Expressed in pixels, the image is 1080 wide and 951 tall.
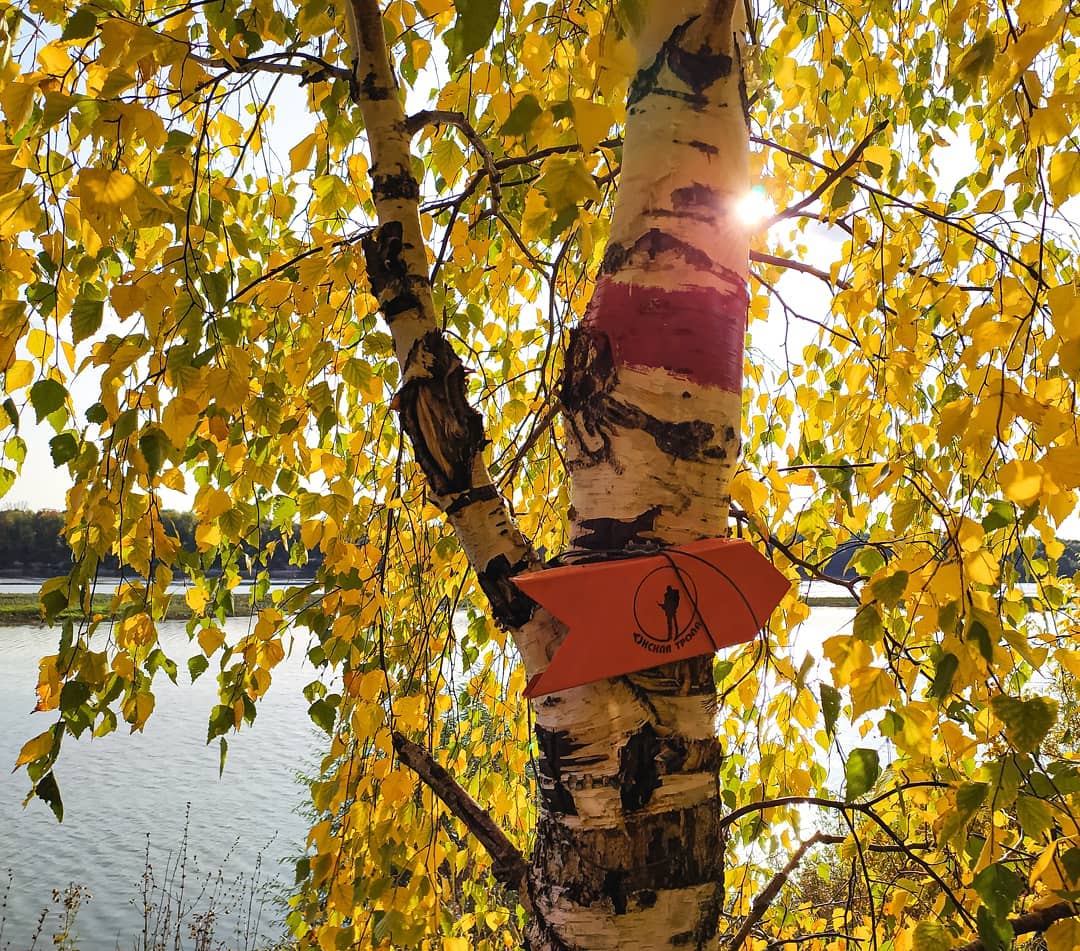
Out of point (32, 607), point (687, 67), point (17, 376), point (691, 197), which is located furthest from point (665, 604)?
point (32, 607)

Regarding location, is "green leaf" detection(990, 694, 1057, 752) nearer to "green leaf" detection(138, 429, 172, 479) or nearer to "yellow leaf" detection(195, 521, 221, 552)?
"green leaf" detection(138, 429, 172, 479)

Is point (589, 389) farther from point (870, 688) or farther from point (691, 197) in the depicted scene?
point (870, 688)

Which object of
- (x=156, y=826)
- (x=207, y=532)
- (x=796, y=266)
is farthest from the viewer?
(x=156, y=826)

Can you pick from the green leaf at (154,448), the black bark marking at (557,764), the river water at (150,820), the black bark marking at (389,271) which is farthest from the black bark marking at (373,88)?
the river water at (150,820)

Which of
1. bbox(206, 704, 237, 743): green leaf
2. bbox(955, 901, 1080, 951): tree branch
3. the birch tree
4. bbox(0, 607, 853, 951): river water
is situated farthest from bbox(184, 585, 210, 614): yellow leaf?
bbox(0, 607, 853, 951): river water

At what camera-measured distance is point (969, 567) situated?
654 mm

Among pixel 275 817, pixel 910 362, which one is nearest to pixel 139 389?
pixel 910 362

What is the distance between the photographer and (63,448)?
82 cm

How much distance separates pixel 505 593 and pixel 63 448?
530 mm

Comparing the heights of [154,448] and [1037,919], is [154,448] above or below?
above

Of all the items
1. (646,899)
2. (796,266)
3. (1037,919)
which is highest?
(796,266)

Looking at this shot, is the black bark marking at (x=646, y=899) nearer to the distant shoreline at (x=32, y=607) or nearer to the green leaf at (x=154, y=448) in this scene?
the green leaf at (x=154, y=448)

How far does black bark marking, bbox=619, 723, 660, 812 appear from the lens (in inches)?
21.8

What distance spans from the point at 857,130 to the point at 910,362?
85 cm
